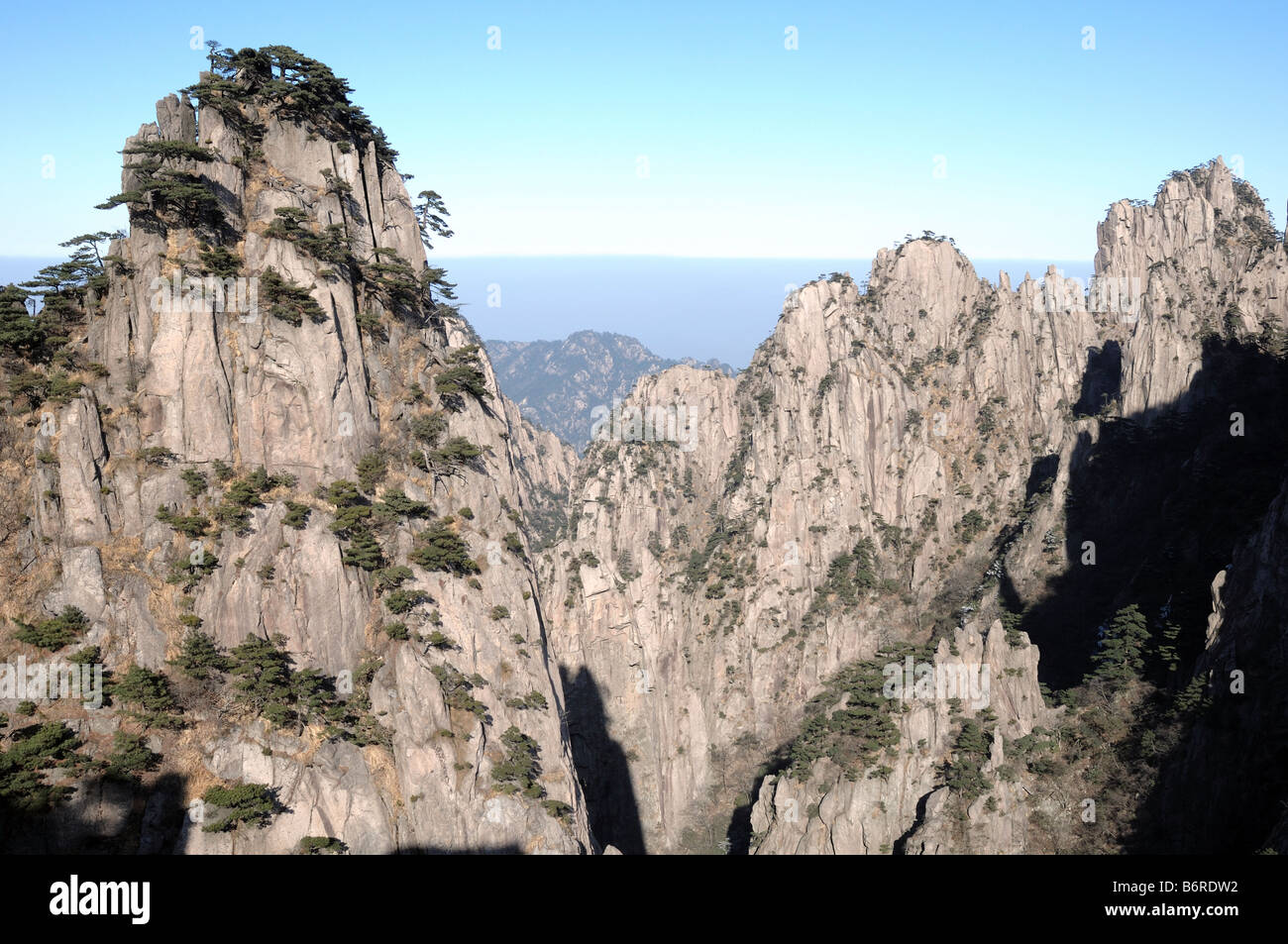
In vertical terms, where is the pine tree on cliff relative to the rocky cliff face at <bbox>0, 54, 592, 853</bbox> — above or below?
below

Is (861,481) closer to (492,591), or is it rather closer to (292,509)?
(492,591)

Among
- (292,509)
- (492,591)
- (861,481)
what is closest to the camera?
(292,509)

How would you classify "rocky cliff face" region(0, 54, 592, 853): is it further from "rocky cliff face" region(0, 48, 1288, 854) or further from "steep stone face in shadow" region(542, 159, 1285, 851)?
"steep stone face in shadow" region(542, 159, 1285, 851)

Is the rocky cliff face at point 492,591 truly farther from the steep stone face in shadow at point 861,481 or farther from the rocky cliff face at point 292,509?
the steep stone face in shadow at point 861,481

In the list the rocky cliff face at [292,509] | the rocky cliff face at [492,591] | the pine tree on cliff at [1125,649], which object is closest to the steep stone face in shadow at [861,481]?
the rocky cliff face at [492,591]

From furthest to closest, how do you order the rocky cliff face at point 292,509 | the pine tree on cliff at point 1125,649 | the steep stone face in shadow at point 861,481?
the steep stone face in shadow at point 861,481
the pine tree on cliff at point 1125,649
the rocky cliff face at point 292,509

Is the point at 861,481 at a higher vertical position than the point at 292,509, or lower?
lower

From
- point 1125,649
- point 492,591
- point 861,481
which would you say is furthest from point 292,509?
point 861,481

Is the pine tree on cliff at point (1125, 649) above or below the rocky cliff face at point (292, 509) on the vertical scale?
below

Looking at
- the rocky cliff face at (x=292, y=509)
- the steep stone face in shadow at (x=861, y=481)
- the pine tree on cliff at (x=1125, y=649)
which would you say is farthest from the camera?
the steep stone face in shadow at (x=861, y=481)

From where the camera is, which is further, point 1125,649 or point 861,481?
point 861,481

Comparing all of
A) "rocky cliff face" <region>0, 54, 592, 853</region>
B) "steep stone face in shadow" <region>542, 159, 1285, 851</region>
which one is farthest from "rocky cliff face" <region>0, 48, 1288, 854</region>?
"steep stone face in shadow" <region>542, 159, 1285, 851</region>
